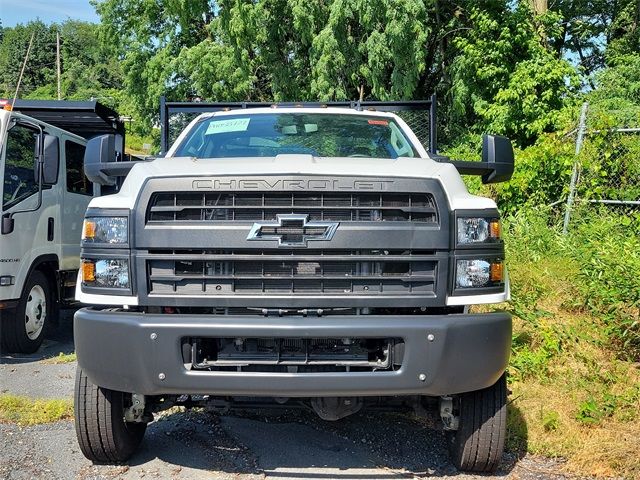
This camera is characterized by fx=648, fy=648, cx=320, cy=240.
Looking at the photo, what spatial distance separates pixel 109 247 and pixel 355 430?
2.17 metres

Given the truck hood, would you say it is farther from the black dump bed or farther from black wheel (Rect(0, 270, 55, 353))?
the black dump bed

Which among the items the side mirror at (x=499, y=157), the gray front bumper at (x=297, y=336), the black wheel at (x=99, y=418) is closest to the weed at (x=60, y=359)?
the black wheel at (x=99, y=418)

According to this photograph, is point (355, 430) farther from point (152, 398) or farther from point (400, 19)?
point (400, 19)

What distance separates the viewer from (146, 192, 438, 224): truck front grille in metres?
3.18

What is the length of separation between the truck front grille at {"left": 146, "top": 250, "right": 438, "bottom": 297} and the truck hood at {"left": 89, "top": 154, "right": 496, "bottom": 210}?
35 centimetres

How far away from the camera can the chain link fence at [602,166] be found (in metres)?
7.51

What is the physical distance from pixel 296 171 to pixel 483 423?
169cm

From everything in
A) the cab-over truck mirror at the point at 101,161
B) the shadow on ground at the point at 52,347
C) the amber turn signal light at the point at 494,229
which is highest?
the cab-over truck mirror at the point at 101,161

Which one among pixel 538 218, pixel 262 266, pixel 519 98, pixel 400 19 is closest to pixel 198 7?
pixel 400 19

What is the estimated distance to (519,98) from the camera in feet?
41.0

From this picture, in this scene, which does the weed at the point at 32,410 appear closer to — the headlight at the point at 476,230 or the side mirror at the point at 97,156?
the side mirror at the point at 97,156

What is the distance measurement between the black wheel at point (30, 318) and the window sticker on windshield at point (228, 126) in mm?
3143

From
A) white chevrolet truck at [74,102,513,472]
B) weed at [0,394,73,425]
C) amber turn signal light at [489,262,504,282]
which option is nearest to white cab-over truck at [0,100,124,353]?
weed at [0,394,73,425]

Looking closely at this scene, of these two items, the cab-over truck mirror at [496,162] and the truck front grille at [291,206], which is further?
the cab-over truck mirror at [496,162]
